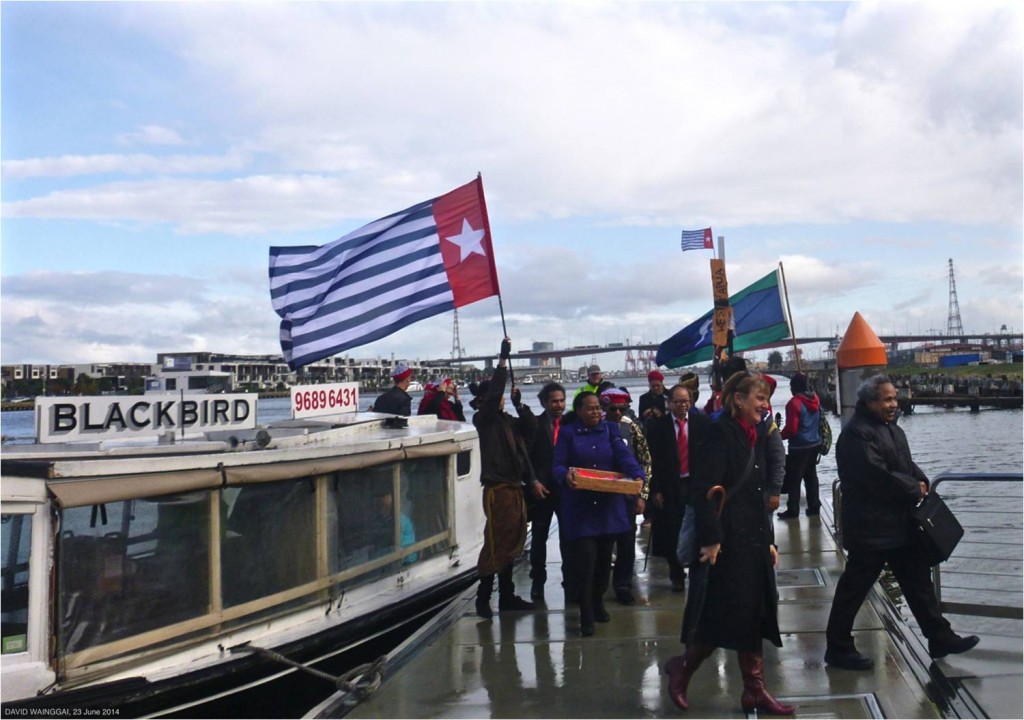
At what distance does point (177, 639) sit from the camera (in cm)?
593


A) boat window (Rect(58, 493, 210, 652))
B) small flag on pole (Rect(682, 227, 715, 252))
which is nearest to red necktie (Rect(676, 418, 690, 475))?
boat window (Rect(58, 493, 210, 652))

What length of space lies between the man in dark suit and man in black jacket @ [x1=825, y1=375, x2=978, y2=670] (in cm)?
243

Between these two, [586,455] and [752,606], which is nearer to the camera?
[752,606]

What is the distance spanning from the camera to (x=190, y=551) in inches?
238

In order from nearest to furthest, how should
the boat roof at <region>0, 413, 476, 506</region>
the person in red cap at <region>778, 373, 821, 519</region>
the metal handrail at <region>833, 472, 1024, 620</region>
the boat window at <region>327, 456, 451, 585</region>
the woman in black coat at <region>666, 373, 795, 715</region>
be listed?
the woman in black coat at <region>666, 373, 795, 715</region> < the boat roof at <region>0, 413, 476, 506</region> < the metal handrail at <region>833, 472, 1024, 620</region> < the boat window at <region>327, 456, 451, 585</region> < the person in red cap at <region>778, 373, 821, 519</region>

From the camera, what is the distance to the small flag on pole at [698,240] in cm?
1642

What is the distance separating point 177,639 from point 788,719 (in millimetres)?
3823

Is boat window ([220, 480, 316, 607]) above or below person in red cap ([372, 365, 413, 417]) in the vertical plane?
below

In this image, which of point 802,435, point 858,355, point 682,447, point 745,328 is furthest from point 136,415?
point 745,328

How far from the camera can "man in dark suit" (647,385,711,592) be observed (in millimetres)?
7914

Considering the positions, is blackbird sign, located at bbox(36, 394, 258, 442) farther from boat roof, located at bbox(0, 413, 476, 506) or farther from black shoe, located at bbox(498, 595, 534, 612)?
black shoe, located at bbox(498, 595, 534, 612)

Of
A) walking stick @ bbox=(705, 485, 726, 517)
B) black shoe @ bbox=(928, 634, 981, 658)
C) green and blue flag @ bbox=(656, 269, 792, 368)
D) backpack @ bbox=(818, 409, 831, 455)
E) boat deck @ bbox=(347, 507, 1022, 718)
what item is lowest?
boat deck @ bbox=(347, 507, 1022, 718)

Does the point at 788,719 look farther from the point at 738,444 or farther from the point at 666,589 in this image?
the point at 666,589

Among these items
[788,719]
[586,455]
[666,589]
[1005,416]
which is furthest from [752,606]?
[1005,416]
